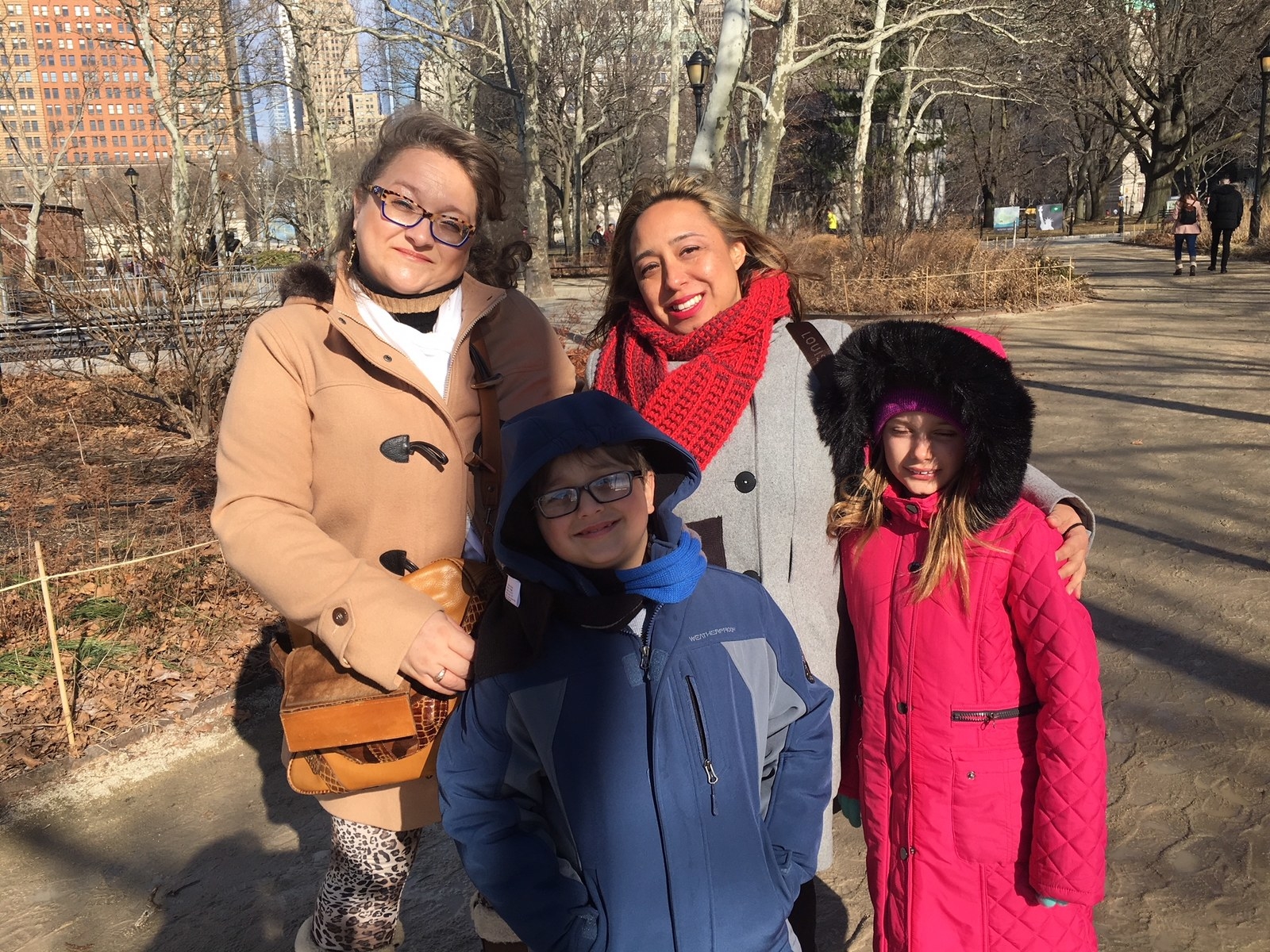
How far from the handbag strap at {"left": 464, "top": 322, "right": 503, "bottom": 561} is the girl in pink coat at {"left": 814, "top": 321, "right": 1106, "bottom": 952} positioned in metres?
0.74

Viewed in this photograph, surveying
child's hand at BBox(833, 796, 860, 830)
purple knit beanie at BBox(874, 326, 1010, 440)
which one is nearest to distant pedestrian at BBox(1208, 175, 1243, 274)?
purple knit beanie at BBox(874, 326, 1010, 440)

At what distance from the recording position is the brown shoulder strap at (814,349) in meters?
2.26

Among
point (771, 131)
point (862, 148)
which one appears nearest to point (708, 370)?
point (771, 131)

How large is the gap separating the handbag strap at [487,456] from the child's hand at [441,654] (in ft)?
1.07

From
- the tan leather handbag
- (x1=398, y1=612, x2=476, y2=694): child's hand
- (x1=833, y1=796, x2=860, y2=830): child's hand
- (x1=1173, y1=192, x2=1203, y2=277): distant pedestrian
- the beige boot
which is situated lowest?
the beige boot

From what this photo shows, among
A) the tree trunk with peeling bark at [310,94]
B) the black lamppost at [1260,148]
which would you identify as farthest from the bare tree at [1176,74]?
the tree trunk with peeling bark at [310,94]

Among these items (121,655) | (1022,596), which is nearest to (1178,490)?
(1022,596)

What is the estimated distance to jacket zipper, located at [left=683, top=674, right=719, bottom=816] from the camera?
1632 mm

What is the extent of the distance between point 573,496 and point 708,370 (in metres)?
0.61

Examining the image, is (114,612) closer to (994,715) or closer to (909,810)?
(909,810)

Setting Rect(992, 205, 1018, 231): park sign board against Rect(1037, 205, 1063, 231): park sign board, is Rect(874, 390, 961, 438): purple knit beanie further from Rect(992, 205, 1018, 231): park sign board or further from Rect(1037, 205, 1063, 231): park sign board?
Rect(1037, 205, 1063, 231): park sign board

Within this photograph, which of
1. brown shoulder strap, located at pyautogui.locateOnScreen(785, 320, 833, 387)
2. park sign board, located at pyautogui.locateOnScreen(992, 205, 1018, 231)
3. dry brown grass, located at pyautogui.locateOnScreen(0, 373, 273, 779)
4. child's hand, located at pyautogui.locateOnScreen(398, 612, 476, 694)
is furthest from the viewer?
park sign board, located at pyautogui.locateOnScreen(992, 205, 1018, 231)

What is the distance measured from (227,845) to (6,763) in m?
1.34

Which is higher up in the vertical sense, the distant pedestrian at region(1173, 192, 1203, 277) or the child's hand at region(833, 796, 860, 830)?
the distant pedestrian at region(1173, 192, 1203, 277)
